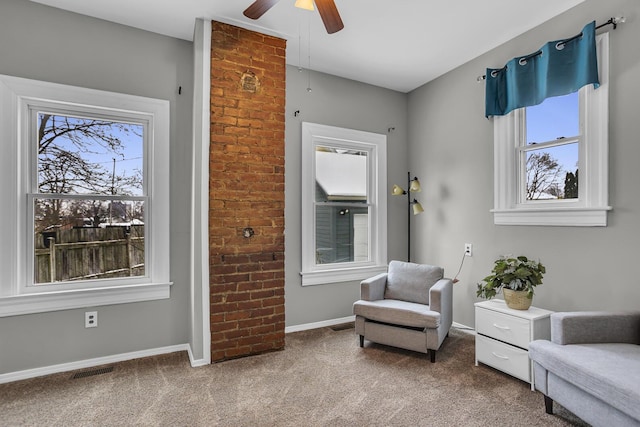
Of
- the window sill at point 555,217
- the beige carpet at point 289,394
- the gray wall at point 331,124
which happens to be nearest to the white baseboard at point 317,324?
the gray wall at point 331,124

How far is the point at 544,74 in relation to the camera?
2711 mm

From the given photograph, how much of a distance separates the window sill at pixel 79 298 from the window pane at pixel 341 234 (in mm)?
1639

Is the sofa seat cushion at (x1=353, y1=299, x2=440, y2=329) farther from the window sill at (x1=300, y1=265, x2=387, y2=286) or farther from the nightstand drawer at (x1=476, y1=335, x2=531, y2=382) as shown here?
the window sill at (x1=300, y1=265, x2=387, y2=286)

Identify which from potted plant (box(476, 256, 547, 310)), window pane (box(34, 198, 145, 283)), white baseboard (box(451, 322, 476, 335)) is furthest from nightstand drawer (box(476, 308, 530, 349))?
window pane (box(34, 198, 145, 283))

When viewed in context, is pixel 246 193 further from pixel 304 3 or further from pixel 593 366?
pixel 593 366

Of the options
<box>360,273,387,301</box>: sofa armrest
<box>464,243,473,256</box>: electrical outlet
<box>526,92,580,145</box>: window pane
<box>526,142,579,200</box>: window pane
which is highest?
<box>526,92,580,145</box>: window pane

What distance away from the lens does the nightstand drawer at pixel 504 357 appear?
2.35 m

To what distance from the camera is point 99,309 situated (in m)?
2.74

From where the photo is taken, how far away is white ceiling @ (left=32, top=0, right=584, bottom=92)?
261 centimetres

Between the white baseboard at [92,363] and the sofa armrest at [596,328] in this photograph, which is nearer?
the sofa armrest at [596,328]

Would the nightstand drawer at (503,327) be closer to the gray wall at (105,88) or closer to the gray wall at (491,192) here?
the gray wall at (491,192)

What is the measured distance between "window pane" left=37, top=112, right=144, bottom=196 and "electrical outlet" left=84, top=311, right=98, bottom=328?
99cm

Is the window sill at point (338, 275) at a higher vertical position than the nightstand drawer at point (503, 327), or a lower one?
higher

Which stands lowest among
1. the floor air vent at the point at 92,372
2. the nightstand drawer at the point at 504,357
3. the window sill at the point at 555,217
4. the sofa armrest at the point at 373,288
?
the floor air vent at the point at 92,372
